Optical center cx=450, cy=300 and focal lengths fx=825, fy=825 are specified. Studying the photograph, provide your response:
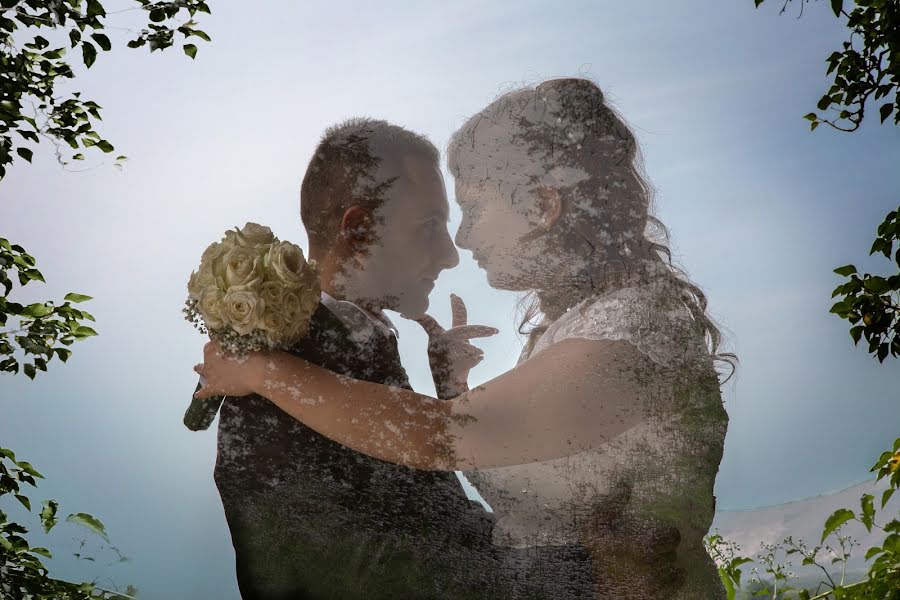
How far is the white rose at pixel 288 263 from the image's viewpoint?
63.2 inches

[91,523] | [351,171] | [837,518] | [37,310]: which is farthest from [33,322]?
[837,518]

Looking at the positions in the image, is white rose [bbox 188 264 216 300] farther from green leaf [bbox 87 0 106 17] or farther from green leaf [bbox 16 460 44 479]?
green leaf [bbox 87 0 106 17]

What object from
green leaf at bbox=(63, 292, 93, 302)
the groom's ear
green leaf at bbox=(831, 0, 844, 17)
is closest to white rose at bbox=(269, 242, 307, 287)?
the groom's ear

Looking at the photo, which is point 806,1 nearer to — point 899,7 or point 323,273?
point 899,7

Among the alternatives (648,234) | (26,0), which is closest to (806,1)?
(648,234)

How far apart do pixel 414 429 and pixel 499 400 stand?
172mm

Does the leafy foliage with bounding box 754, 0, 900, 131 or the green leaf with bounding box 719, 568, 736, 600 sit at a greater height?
the leafy foliage with bounding box 754, 0, 900, 131

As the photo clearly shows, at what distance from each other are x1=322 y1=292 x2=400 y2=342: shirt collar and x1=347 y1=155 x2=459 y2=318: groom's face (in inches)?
1.2

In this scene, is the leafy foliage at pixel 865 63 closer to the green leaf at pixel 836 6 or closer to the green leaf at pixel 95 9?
the green leaf at pixel 836 6

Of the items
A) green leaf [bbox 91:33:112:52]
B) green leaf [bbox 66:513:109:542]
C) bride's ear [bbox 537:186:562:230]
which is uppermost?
green leaf [bbox 91:33:112:52]

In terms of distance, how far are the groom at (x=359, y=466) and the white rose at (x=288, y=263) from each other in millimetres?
73

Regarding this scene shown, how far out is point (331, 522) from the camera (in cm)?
167

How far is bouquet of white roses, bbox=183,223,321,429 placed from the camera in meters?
1.59

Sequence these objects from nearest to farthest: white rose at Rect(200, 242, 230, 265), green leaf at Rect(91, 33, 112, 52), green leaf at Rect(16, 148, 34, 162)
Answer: white rose at Rect(200, 242, 230, 265) → green leaf at Rect(91, 33, 112, 52) → green leaf at Rect(16, 148, 34, 162)
